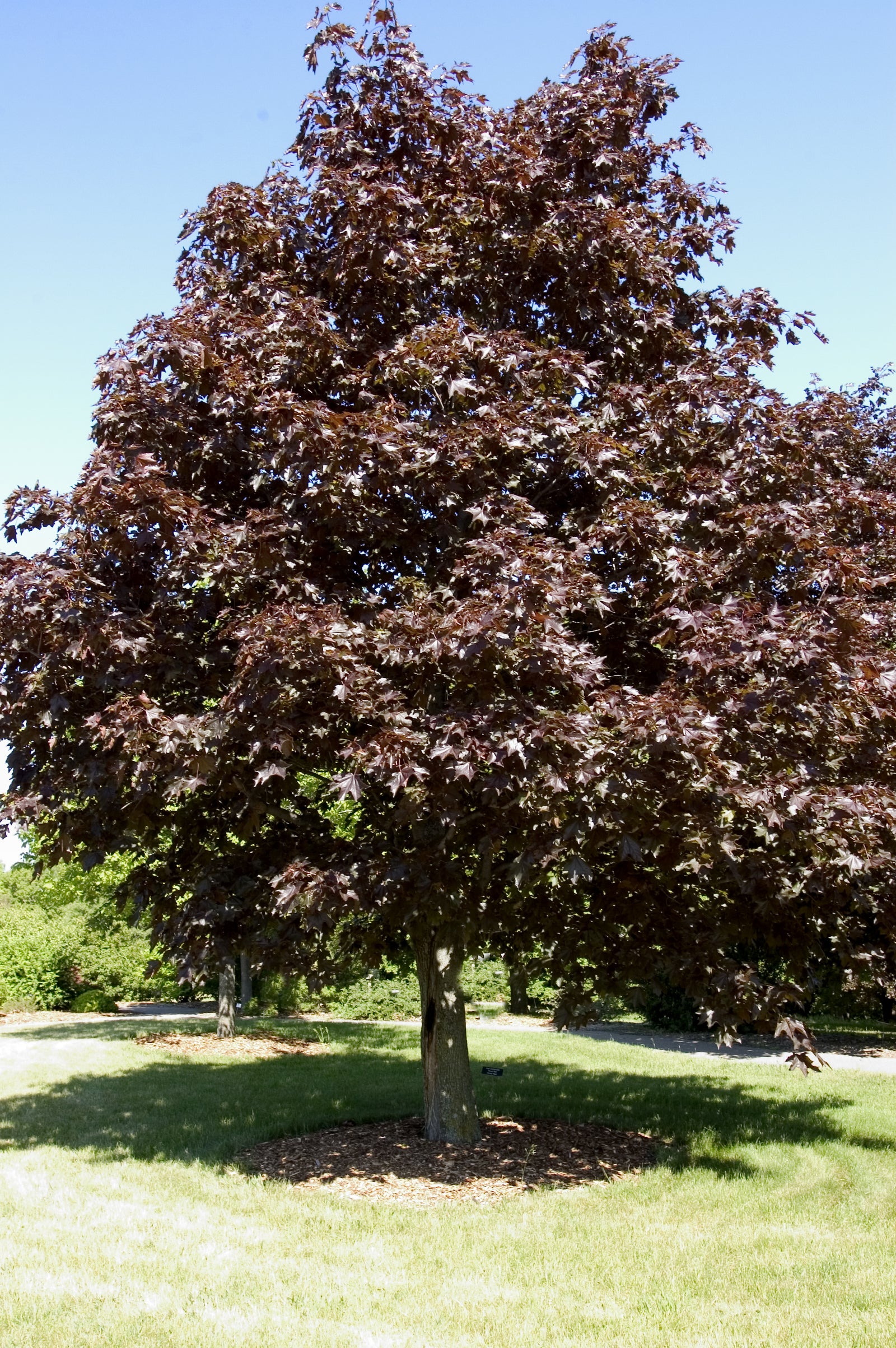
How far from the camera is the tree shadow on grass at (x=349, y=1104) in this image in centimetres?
822

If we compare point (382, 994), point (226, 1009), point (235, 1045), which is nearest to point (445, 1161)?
point (235, 1045)

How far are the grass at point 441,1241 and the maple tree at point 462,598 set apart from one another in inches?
51.5

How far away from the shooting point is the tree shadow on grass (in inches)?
324

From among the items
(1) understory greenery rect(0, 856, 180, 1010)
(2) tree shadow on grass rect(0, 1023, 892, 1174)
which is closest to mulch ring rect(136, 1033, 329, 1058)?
(2) tree shadow on grass rect(0, 1023, 892, 1174)

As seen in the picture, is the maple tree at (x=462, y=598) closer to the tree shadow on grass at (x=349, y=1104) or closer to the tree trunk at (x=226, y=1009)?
the tree shadow on grass at (x=349, y=1104)

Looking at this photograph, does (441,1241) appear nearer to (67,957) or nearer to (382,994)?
(382,994)

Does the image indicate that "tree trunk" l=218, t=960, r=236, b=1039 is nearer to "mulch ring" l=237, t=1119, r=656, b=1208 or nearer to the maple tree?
"mulch ring" l=237, t=1119, r=656, b=1208

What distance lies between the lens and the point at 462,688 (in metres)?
6.50

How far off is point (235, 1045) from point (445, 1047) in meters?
7.61

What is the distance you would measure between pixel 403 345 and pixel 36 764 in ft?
12.4

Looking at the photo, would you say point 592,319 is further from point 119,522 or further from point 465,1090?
point 465,1090

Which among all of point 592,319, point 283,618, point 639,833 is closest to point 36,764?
point 283,618

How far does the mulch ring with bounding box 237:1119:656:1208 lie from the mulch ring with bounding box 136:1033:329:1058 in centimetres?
546

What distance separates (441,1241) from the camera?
5504 millimetres
